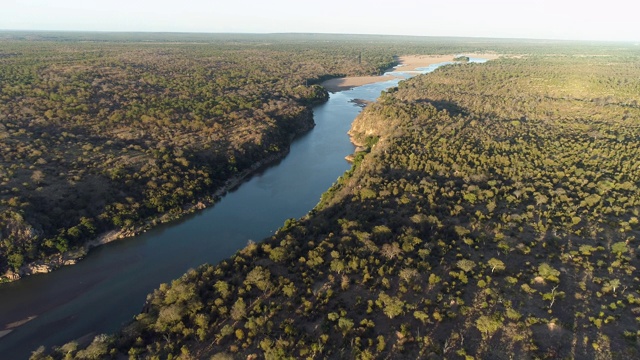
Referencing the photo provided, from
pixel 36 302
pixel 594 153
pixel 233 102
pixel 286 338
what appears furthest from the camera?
pixel 233 102

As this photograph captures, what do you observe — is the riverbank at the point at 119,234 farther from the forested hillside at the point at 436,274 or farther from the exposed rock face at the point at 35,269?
the forested hillside at the point at 436,274

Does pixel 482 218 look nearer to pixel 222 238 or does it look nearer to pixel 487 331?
pixel 487 331

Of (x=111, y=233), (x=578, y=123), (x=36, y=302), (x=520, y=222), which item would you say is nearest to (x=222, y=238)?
(x=111, y=233)

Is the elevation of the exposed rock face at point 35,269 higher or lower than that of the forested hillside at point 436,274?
lower

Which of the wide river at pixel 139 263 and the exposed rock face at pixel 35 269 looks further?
the exposed rock face at pixel 35 269

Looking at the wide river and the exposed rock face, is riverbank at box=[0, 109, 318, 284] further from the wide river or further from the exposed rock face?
the wide river

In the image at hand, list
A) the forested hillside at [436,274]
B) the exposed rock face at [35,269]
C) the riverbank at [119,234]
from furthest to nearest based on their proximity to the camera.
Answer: the riverbank at [119,234] < the exposed rock face at [35,269] < the forested hillside at [436,274]

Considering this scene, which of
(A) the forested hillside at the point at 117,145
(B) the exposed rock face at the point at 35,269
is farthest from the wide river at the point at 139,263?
(A) the forested hillside at the point at 117,145
